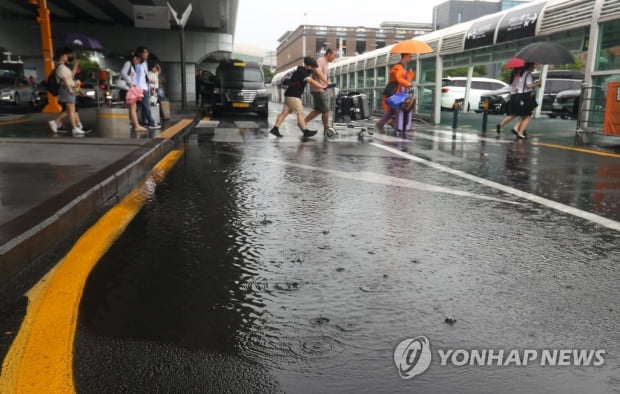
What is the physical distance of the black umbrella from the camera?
12.2 metres

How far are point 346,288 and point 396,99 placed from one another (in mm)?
10696

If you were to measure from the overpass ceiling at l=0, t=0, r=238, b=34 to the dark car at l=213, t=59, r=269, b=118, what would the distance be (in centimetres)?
750

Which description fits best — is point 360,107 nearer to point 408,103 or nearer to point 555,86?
point 408,103

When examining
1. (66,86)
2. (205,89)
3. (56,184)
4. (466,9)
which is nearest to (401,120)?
(66,86)

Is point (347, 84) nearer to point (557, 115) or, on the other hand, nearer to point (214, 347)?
point (557, 115)

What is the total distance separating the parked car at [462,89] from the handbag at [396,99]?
583 inches

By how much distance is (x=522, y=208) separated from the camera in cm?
515

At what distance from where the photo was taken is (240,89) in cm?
2089

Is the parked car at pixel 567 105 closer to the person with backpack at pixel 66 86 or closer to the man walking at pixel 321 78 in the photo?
the man walking at pixel 321 78

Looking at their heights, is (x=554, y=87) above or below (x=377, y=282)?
above

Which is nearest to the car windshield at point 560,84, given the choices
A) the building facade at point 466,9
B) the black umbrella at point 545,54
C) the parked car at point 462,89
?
the parked car at point 462,89

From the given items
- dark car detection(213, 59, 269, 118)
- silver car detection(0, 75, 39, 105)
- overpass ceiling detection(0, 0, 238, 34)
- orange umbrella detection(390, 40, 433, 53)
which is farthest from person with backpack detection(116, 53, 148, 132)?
overpass ceiling detection(0, 0, 238, 34)

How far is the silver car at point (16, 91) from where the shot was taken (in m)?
25.0

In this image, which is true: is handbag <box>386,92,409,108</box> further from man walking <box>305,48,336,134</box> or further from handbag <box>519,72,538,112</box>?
handbag <box>519,72,538,112</box>
